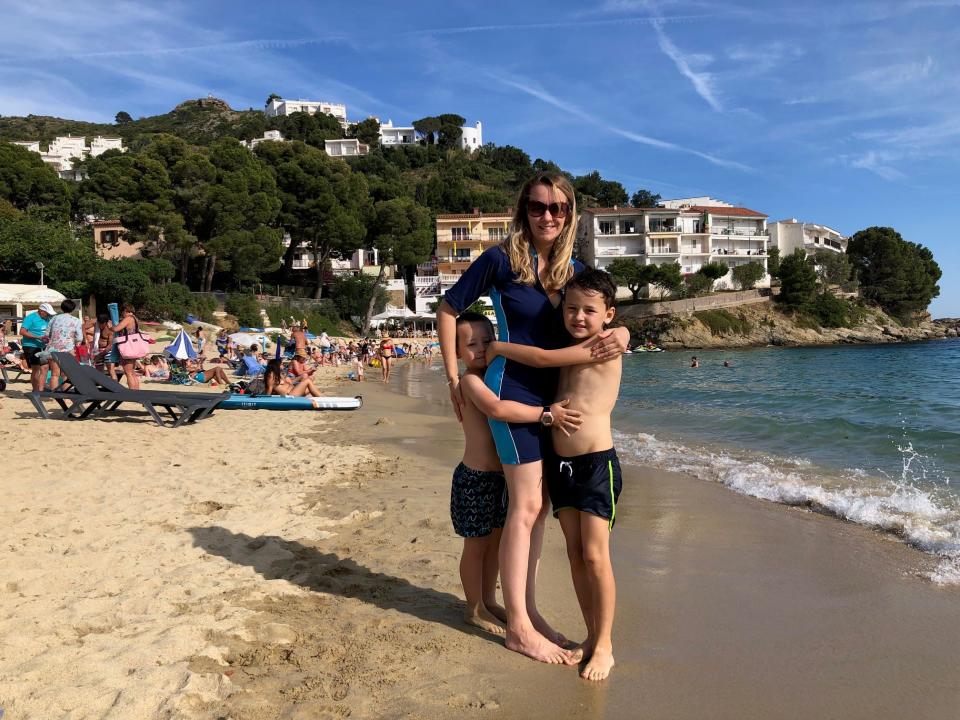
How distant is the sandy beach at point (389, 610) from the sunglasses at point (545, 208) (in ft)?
6.07

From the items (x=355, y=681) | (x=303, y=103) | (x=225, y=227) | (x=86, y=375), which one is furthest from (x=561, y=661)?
(x=303, y=103)

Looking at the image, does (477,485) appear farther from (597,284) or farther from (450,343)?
(597,284)

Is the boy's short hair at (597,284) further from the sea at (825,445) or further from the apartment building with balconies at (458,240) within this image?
the apartment building with balconies at (458,240)

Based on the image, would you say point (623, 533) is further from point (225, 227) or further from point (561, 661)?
point (225, 227)

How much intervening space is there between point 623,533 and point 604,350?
245 cm

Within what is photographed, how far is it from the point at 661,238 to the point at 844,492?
61.4 m

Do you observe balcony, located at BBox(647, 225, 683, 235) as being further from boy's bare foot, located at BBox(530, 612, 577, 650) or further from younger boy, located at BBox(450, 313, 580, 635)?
boy's bare foot, located at BBox(530, 612, 577, 650)

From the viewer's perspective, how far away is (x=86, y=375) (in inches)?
354

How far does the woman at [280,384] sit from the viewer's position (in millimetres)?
12062

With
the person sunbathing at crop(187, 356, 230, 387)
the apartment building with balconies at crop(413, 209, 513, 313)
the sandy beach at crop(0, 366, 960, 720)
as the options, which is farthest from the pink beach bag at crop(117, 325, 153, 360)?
the apartment building with balconies at crop(413, 209, 513, 313)

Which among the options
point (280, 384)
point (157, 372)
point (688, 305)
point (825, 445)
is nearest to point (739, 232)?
point (688, 305)

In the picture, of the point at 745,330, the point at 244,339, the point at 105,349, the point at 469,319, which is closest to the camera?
the point at 469,319

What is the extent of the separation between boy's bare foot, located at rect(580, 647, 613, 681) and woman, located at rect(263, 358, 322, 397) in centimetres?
1016

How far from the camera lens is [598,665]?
102 inches
